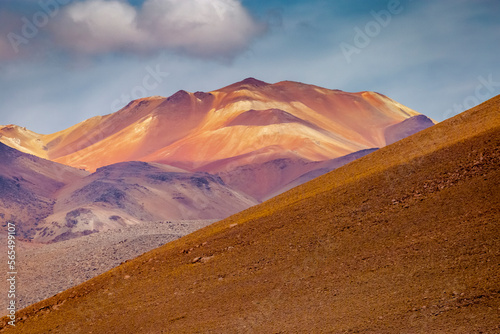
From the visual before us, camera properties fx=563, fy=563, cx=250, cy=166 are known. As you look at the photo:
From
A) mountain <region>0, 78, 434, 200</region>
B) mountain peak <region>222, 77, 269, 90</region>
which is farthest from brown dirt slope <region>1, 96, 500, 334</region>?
mountain peak <region>222, 77, 269, 90</region>

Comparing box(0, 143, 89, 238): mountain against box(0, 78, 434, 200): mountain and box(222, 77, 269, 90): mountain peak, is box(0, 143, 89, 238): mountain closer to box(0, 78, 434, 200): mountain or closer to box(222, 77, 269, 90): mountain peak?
box(0, 78, 434, 200): mountain

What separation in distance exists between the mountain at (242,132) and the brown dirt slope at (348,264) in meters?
75.5

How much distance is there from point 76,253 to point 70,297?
56.2 feet

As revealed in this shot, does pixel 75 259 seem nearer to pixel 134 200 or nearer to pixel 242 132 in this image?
pixel 134 200

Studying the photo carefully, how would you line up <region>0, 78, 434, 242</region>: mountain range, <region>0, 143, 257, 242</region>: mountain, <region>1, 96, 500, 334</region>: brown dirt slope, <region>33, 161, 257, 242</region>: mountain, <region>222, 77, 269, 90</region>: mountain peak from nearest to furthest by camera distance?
<region>1, 96, 500, 334</region>: brown dirt slope → <region>33, 161, 257, 242</region>: mountain → <region>0, 143, 257, 242</region>: mountain → <region>0, 78, 434, 242</region>: mountain range → <region>222, 77, 269, 90</region>: mountain peak

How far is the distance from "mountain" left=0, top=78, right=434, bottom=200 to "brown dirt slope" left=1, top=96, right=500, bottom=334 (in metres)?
75.5

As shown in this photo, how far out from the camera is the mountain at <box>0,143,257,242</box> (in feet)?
188

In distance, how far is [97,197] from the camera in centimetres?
6781

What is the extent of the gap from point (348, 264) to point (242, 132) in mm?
105075

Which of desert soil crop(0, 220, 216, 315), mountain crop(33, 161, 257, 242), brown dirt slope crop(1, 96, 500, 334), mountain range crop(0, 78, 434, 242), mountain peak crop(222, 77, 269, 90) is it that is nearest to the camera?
brown dirt slope crop(1, 96, 500, 334)

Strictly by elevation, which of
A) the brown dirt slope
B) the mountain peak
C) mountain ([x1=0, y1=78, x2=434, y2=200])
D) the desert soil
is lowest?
the brown dirt slope

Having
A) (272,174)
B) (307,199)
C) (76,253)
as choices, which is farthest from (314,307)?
(272,174)

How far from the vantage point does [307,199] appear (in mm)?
20672

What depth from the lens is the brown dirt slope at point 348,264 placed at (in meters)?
13.9
